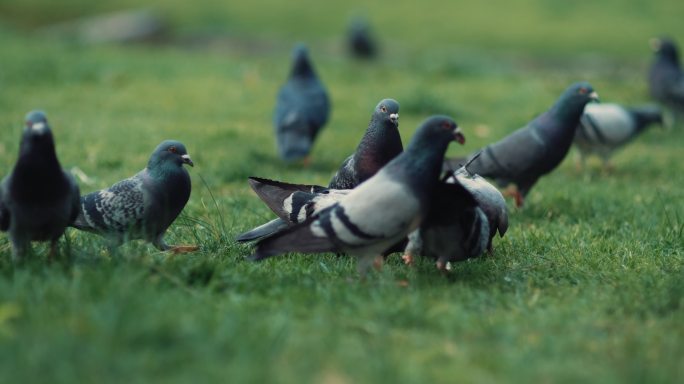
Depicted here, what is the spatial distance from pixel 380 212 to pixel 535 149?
2.80 metres

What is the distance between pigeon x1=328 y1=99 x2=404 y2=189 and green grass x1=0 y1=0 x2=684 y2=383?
21.1 inches

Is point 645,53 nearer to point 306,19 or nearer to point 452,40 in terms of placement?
point 452,40

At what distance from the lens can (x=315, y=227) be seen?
412cm

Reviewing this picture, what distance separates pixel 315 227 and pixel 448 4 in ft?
61.9

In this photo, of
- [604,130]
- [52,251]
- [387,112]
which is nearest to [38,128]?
[52,251]

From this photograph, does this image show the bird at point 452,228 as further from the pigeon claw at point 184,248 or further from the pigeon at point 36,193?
the pigeon at point 36,193

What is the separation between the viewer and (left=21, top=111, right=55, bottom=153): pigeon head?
155 inches

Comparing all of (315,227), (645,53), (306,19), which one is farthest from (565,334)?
(306,19)

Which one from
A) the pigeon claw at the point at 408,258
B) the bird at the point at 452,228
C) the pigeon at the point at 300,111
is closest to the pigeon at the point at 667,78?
the pigeon at the point at 300,111

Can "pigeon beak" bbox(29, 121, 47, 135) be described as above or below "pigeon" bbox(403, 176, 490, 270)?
above

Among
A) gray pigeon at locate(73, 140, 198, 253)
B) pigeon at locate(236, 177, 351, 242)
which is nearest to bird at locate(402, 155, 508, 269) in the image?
pigeon at locate(236, 177, 351, 242)

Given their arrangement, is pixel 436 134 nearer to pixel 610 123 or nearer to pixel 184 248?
pixel 184 248

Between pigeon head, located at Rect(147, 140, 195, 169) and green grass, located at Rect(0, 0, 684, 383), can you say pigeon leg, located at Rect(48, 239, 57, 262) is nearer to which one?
green grass, located at Rect(0, 0, 684, 383)

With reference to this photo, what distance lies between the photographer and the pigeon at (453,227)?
4230 mm
